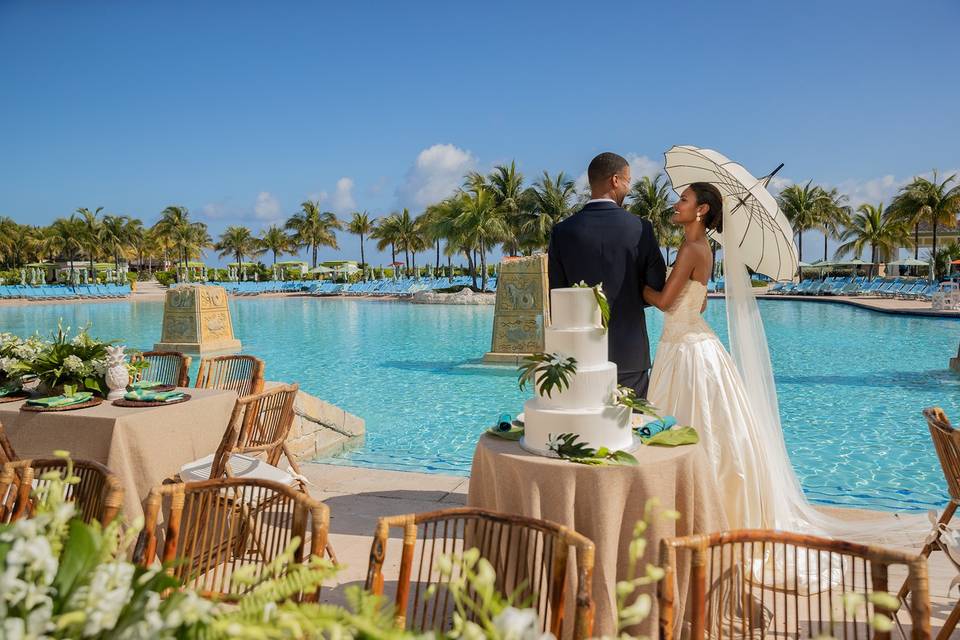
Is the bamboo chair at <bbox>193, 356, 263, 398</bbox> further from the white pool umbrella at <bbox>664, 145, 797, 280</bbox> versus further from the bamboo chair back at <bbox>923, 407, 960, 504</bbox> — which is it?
the bamboo chair back at <bbox>923, 407, 960, 504</bbox>

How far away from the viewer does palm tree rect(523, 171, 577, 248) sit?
39062 millimetres

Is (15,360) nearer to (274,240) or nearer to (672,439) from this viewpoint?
(672,439)

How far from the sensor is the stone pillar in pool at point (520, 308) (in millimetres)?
→ 11344

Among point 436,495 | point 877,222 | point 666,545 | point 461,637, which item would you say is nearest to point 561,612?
point 666,545

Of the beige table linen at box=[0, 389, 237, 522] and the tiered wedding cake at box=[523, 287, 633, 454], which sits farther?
the beige table linen at box=[0, 389, 237, 522]

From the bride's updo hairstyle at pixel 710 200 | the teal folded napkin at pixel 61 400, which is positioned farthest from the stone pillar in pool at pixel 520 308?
the teal folded napkin at pixel 61 400

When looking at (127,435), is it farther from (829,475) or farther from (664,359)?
(829,475)

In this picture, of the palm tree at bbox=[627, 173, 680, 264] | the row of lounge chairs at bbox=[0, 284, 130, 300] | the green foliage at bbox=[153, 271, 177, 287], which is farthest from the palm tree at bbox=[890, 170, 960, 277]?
the green foliage at bbox=[153, 271, 177, 287]

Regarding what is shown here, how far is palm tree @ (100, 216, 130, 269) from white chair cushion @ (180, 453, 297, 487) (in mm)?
58342

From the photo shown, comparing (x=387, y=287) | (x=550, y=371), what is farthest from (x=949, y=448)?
(x=387, y=287)

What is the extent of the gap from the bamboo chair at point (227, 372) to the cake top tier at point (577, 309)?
3262 mm

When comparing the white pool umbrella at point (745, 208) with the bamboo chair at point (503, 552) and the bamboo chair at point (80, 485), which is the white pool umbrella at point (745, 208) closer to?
the bamboo chair at point (503, 552)

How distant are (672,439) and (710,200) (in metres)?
1.43

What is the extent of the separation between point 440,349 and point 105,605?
14382 mm
